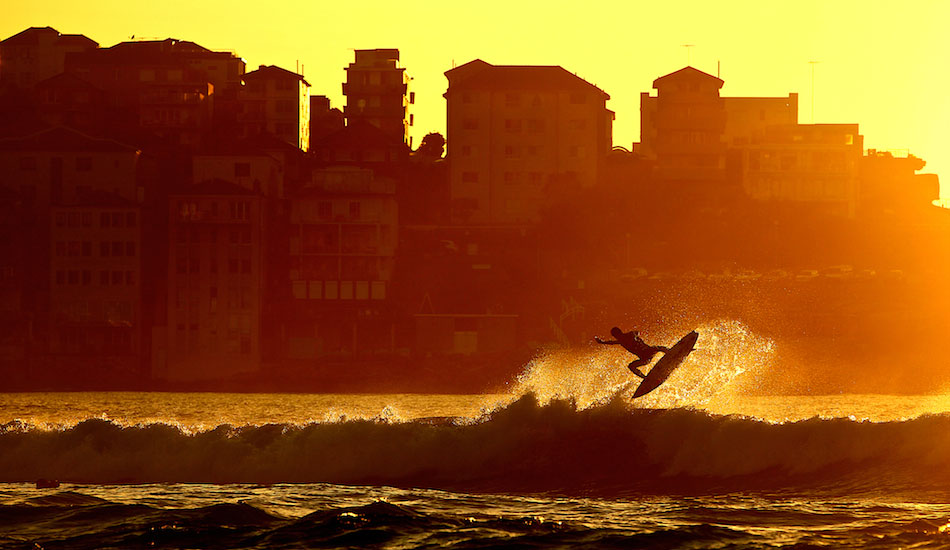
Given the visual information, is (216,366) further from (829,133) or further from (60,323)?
(829,133)

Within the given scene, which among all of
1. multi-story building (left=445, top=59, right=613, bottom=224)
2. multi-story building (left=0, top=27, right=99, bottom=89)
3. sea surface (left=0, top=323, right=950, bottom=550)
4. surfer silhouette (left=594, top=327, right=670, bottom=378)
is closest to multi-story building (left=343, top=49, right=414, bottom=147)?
multi-story building (left=445, top=59, right=613, bottom=224)

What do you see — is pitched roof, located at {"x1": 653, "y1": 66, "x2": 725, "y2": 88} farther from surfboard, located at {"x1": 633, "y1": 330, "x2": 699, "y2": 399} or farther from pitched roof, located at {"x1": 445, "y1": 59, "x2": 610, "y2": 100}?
surfboard, located at {"x1": 633, "y1": 330, "x2": 699, "y2": 399}

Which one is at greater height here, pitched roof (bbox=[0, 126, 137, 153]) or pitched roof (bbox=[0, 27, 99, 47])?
pitched roof (bbox=[0, 27, 99, 47])

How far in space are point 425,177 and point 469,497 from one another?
3388 inches

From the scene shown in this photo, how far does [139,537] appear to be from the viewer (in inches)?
936

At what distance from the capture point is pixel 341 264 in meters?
99.2

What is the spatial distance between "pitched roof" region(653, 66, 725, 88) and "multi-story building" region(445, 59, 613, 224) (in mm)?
5970

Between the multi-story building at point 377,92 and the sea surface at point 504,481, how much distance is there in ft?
273

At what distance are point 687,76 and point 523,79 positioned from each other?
44.5 feet

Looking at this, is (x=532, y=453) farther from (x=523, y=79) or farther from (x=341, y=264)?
(x=523, y=79)

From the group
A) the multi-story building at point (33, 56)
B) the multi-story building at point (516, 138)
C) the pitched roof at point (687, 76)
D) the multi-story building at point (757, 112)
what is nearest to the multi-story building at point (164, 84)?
the multi-story building at point (33, 56)

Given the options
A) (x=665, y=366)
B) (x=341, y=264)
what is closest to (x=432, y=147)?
(x=341, y=264)

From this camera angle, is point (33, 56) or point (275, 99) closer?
point (275, 99)

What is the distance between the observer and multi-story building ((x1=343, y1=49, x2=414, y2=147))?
122 meters
